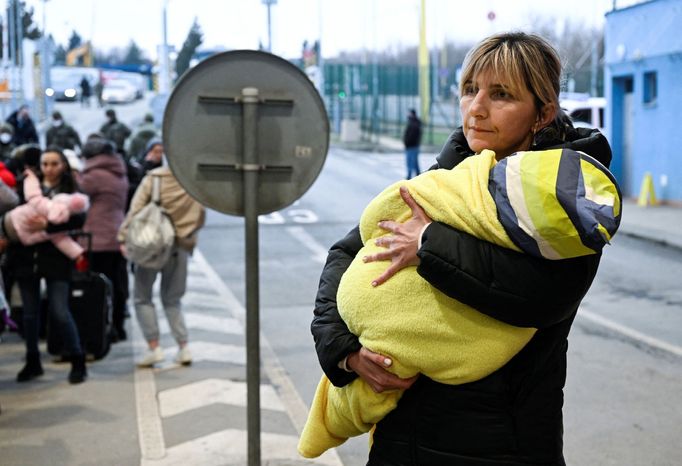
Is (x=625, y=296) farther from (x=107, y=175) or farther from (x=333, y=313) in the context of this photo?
(x=333, y=313)

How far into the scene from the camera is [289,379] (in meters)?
8.45

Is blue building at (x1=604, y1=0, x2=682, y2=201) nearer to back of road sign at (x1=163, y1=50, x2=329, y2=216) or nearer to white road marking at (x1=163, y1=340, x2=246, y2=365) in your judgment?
white road marking at (x1=163, y1=340, x2=246, y2=365)

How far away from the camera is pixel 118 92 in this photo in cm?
7338

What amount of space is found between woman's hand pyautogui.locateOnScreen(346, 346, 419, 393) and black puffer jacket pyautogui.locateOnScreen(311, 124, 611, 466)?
0.04 m

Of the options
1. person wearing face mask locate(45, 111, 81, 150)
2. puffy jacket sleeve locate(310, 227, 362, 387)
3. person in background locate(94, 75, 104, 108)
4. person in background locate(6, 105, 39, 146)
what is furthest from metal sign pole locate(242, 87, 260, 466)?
person in background locate(94, 75, 104, 108)

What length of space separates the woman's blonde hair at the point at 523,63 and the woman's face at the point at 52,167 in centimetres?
661

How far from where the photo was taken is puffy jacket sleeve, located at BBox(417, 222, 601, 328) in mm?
2434

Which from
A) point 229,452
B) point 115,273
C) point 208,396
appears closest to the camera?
point 229,452

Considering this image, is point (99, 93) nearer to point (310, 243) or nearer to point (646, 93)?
point (646, 93)

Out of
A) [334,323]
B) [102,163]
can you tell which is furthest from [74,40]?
[334,323]

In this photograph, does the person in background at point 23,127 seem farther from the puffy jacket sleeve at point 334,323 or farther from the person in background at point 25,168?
the puffy jacket sleeve at point 334,323

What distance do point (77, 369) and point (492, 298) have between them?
666 centimetres

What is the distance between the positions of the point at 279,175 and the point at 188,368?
13.4ft

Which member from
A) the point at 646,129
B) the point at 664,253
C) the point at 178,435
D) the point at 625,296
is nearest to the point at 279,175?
the point at 178,435
